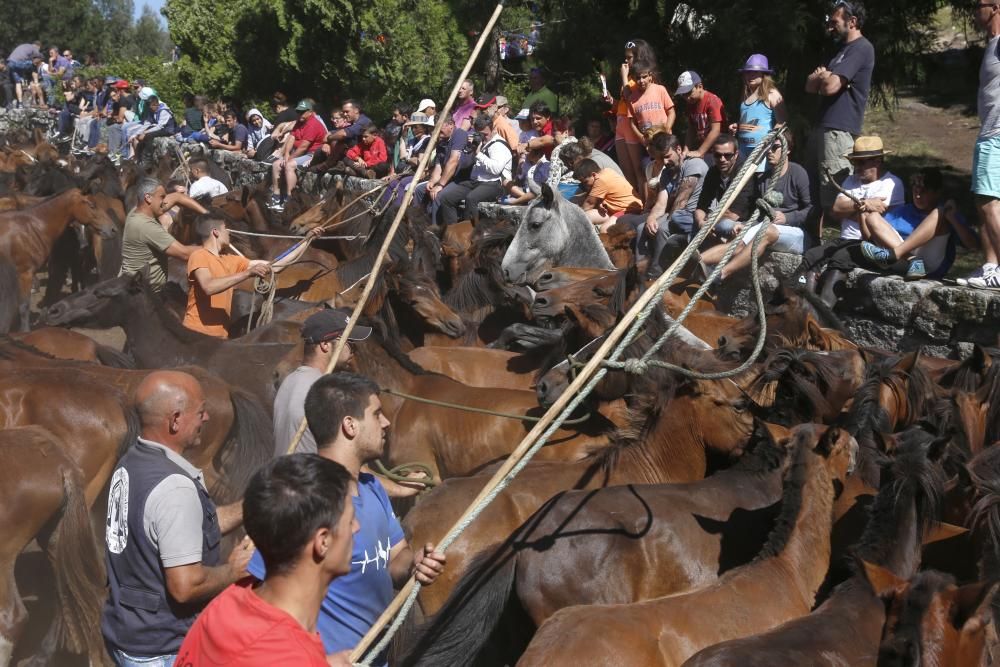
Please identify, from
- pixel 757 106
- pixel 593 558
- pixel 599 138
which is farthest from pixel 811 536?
pixel 599 138

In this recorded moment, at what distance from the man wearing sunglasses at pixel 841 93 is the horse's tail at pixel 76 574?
19.8 ft

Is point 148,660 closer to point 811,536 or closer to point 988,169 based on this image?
point 811,536

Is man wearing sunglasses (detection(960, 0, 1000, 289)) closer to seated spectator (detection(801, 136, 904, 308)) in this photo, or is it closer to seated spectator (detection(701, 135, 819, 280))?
seated spectator (detection(801, 136, 904, 308))

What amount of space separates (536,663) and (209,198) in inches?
554

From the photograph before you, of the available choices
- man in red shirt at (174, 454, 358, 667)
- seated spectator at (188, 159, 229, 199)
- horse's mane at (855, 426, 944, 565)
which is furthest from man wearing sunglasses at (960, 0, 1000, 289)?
seated spectator at (188, 159, 229, 199)

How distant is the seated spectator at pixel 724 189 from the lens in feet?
28.8

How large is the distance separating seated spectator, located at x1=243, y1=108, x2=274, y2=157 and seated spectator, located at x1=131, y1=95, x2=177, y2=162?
4348 mm

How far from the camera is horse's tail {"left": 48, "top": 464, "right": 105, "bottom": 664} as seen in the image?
6062 mm

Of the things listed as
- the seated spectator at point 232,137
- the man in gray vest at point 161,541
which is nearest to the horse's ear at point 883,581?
the man in gray vest at point 161,541

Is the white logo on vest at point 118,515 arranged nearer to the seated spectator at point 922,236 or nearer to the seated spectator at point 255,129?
the seated spectator at point 922,236

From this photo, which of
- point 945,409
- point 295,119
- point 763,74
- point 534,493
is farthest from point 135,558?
point 295,119

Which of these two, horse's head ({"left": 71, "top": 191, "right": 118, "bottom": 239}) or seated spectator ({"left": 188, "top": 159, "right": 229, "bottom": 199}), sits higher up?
horse's head ({"left": 71, "top": 191, "right": 118, "bottom": 239})

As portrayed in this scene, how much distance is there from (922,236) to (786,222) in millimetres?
1190

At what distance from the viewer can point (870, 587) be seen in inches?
150
